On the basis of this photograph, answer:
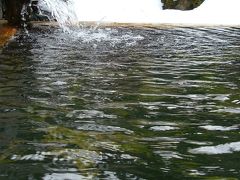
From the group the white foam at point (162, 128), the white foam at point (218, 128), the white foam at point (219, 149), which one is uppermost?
the white foam at point (162, 128)

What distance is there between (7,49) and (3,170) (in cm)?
720

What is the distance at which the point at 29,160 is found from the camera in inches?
169

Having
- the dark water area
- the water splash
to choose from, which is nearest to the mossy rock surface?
the water splash

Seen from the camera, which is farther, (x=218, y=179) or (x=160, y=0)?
(x=160, y=0)

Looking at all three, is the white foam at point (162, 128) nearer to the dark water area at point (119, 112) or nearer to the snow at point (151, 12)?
the dark water area at point (119, 112)

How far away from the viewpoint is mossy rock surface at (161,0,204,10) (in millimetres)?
17812

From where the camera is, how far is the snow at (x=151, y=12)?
1627 cm

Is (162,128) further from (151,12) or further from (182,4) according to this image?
(182,4)

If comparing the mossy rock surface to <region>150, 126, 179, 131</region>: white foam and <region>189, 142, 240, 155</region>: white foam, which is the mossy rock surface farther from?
<region>189, 142, 240, 155</region>: white foam

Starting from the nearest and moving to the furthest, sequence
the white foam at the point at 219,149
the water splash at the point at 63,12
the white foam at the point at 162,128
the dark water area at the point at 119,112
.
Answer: the dark water area at the point at 119,112 < the white foam at the point at 219,149 < the white foam at the point at 162,128 < the water splash at the point at 63,12

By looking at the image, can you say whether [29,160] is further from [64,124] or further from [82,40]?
[82,40]

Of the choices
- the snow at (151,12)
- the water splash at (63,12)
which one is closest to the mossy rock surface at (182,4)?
the snow at (151,12)

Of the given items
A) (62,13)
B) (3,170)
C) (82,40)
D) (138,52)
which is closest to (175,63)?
(138,52)

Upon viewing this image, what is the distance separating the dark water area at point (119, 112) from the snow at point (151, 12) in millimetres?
5437
